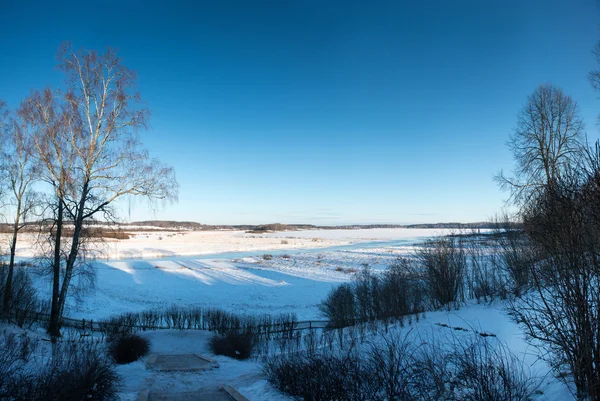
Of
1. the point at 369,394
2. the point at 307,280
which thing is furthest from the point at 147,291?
the point at 369,394

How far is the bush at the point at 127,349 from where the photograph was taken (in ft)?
37.5

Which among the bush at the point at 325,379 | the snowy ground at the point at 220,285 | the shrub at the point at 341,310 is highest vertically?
the bush at the point at 325,379

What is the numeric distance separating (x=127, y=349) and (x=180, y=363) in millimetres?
2518

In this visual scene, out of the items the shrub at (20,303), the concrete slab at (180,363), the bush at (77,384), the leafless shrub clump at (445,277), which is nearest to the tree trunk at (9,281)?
the shrub at (20,303)

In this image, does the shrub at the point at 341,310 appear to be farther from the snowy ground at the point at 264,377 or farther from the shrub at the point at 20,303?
the shrub at the point at 20,303

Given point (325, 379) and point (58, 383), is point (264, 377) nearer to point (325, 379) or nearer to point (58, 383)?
point (325, 379)

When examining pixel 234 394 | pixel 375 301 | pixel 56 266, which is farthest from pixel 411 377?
pixel 56 266

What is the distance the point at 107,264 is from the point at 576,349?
1880 inches

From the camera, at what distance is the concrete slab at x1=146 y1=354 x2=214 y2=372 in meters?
9.98

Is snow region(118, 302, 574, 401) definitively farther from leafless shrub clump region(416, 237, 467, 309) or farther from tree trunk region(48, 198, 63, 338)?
leafless shrub clump region(416, 237, 467, 309)

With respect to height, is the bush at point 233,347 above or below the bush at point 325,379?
below

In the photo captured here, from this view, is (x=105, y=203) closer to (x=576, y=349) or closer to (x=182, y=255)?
(x=576, y=349)

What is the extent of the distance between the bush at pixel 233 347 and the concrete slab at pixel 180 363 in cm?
154

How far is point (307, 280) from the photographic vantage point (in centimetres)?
3444
